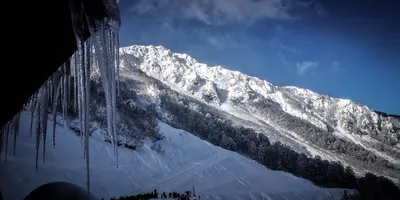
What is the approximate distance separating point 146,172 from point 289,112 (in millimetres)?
151044

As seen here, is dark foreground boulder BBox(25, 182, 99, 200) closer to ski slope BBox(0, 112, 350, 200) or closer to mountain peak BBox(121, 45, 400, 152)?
ski slope BBox(0, 112, 350, 200)

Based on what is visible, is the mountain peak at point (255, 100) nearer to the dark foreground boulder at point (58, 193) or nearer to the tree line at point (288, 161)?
the tree line at point (288, 161)

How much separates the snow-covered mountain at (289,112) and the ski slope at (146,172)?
58494 mm

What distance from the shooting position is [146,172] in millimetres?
20875

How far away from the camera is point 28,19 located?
4.08 feet

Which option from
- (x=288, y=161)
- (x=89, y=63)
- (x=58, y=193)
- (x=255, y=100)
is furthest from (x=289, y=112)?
(x=89, y=63)

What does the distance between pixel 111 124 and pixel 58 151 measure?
15.9 metres

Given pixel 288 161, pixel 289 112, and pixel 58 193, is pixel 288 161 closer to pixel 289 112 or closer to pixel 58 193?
pixel 58 193

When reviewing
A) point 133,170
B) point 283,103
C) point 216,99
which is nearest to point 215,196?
point 133,170

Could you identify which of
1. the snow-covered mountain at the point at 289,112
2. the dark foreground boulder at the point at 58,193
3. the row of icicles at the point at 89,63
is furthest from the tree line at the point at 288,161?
the row of icicles at the point at 89,63

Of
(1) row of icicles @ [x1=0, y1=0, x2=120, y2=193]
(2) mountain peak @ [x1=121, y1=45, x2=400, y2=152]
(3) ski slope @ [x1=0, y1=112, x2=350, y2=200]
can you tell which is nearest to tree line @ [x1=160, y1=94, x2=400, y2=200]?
(3) ski slope @ [x1=0, y1=112, x2=350, y2=200]

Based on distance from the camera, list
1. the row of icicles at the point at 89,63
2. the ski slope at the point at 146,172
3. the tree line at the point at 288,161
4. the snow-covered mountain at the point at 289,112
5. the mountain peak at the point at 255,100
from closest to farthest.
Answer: the row of icicles at the point at 89,63, the ski slope at the point at 146,172, the tree line at the point at 288,161, the snow-covered mountain at the point at 289,112, the mountain peak at the point at 255,100

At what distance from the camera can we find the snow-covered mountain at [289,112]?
103 metres

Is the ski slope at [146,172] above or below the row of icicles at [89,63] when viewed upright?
below
